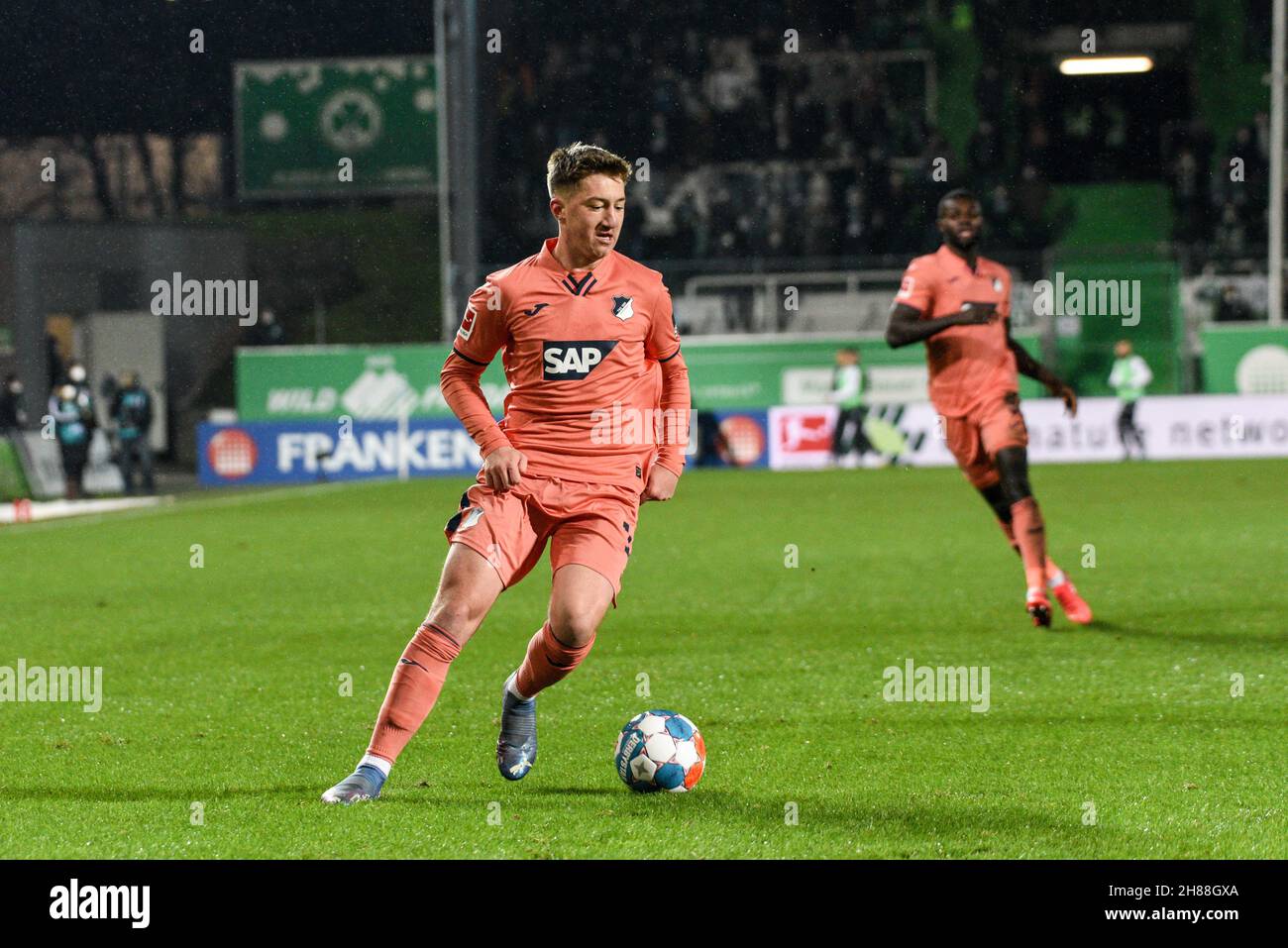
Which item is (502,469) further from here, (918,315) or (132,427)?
(132,427)

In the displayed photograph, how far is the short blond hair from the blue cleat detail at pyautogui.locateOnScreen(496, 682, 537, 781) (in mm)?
1611

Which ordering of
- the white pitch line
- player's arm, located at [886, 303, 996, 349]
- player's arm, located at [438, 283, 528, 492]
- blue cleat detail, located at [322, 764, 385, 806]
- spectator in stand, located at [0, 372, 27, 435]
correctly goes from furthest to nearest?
1. spectator in stand, located at [0, 372, 27, 435]
2. the white pitch line
3. player's arm, located at [886, 303, 996, 349]
4. player's arm, located at [438, 283, 528, 492]
5. blue cleat detail, located at [322, 764, 385, 806]

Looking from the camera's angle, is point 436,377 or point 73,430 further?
point 436,377

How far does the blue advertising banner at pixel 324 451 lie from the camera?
25.8 meters

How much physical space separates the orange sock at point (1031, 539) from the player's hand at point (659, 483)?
410 centimetres

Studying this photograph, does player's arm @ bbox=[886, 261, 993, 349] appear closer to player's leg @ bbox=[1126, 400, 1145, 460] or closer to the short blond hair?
the short blond hair

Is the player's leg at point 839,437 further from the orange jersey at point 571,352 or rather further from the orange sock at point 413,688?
the orange sock at point 413,688

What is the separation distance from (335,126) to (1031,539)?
21.6 meters

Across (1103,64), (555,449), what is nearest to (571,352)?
(555,449)

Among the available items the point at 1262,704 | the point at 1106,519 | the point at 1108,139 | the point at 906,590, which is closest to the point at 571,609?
the point at 1262,704

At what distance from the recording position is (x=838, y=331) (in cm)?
2894

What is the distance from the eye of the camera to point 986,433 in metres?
9.30

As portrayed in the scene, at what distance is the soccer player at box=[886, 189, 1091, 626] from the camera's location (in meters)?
9.19

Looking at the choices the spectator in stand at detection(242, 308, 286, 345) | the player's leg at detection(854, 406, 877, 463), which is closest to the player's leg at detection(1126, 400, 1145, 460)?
the player's leg at detection(854, 406, 877, 463)
